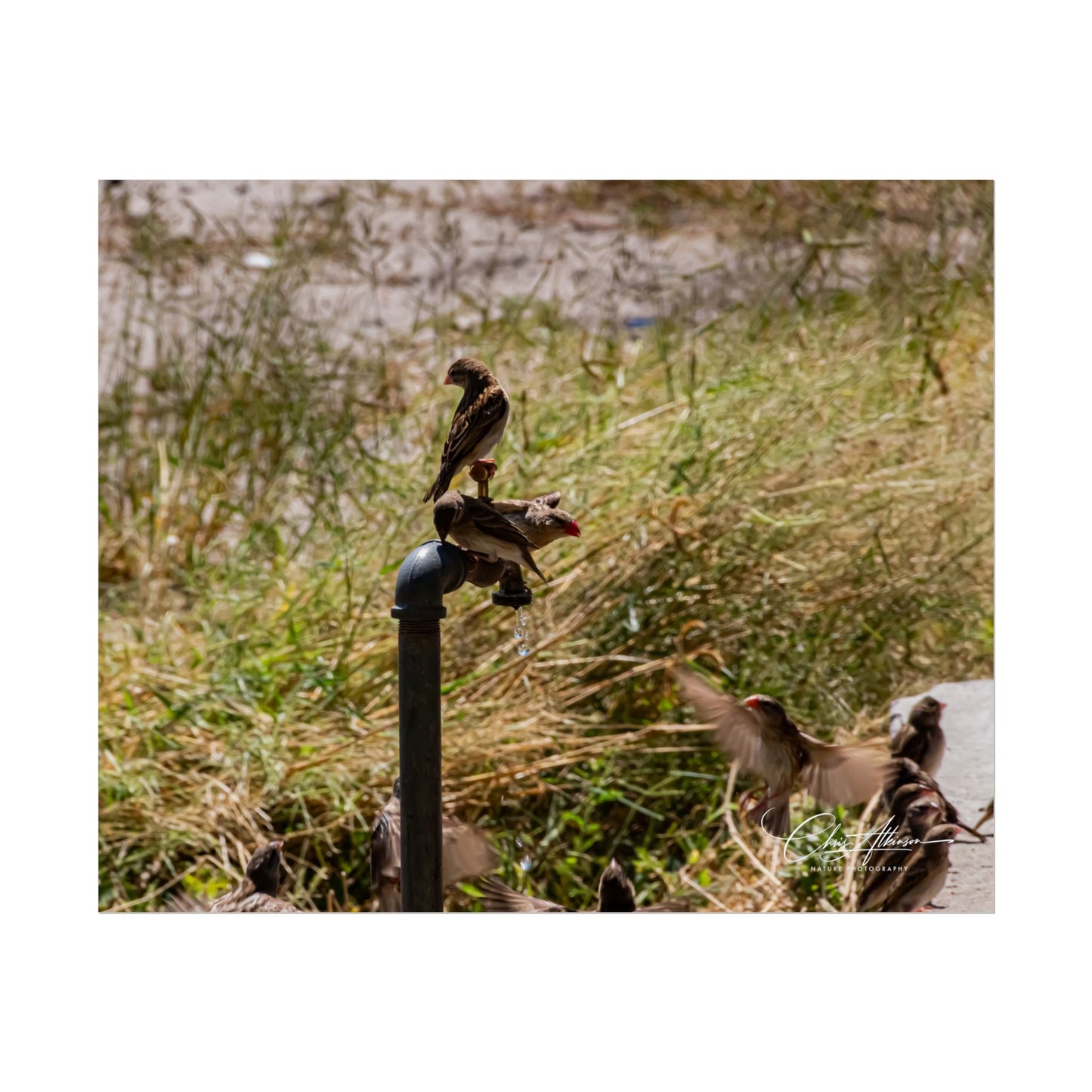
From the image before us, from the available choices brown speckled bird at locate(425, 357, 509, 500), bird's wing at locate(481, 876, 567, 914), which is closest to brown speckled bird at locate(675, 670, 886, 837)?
bird's wing at locate(481, 876, 567, 914)

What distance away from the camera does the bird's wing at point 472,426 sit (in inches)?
67.4

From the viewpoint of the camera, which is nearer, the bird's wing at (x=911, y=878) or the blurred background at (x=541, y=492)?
the bird's wing at (x=911, y=878)

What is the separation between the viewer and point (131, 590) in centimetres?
283

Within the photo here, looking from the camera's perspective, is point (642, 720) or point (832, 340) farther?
point (832, 340)

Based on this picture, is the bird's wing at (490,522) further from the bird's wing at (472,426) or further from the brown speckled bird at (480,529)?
the bird's wing at (472,426)

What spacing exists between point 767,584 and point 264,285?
131cm

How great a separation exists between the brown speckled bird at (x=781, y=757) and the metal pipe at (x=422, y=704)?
683 millimetres

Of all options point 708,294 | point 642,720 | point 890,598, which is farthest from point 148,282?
point 890,598

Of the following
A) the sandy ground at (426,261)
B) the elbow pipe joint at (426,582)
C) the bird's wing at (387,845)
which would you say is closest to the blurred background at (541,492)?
the sandy ground at (426,261)

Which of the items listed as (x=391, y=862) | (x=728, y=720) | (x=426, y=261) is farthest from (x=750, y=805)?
(x=426, y=261)

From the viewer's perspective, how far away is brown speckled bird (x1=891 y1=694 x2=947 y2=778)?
Result: 8.03 ft

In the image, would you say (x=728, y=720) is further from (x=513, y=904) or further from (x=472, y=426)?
(x=472, y=426)

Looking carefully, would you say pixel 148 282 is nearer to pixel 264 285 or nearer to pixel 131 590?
pixel 264 285

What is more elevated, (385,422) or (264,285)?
(264,285)
